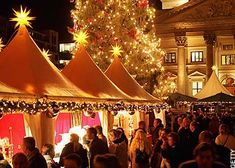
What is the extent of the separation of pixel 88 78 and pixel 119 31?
9668 mm

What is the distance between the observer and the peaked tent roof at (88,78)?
43.4ft

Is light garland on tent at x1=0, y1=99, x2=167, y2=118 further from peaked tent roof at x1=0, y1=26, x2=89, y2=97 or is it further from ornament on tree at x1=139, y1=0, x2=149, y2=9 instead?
ornament on tree at x1=139, y1=0, x2=149, y2=9

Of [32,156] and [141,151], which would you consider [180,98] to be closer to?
[141,151]

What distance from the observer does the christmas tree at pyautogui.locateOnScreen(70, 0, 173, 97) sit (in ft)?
75.2

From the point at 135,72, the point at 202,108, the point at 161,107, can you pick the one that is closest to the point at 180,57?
the point at 202,108

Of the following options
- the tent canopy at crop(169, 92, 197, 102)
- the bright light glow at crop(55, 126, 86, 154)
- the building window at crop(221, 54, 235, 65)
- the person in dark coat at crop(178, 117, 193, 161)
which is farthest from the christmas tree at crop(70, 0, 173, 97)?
the building window at crop(221, 54, 235, 65)

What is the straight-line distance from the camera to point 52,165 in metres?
9.50

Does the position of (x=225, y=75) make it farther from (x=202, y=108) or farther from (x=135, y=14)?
(x=135, y=14)

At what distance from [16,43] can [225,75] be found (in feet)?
127

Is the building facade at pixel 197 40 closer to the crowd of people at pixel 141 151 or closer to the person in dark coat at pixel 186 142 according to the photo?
the crowd of people at pixel 141 151

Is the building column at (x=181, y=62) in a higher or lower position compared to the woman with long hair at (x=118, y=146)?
higher

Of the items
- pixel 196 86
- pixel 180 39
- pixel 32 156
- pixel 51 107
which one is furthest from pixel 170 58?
pixel 32 156

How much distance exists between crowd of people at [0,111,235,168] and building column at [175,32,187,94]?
102 ft

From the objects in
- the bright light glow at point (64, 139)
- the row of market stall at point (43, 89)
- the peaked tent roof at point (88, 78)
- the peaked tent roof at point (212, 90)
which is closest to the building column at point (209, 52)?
the peaked tent roof at point (212, 90)
